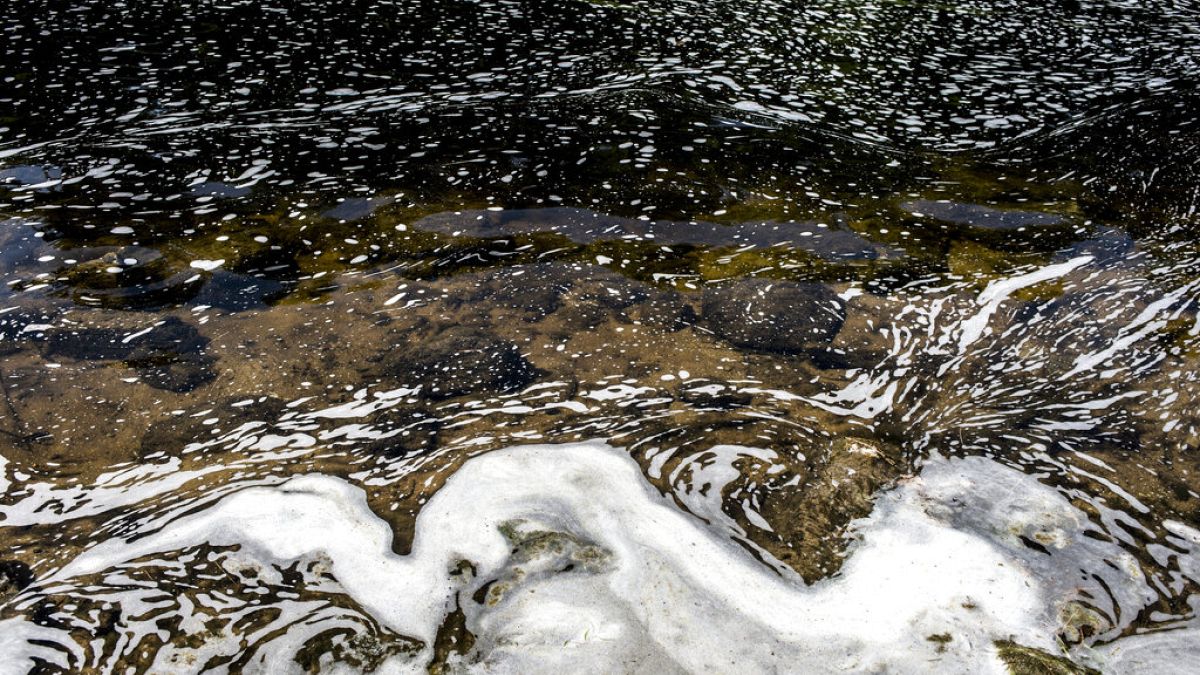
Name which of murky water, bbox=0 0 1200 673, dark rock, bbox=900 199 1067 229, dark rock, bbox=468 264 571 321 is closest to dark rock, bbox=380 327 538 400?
murky water, bbox=0 0 1200 673

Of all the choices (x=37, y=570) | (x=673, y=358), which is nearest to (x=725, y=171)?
(x=673, y=358)

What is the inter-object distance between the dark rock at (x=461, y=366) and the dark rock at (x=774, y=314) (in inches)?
31.7

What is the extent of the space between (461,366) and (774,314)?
128cm

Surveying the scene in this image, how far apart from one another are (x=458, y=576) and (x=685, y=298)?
160 centimetres

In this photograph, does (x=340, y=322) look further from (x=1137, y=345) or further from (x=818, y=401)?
(x=1137, y=345)

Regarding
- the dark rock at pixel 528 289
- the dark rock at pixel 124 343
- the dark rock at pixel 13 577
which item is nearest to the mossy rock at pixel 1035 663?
the dark rock at pixel 528 289

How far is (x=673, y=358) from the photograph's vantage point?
3.17m

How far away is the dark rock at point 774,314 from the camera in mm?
3275

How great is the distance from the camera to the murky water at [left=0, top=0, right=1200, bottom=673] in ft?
7.47

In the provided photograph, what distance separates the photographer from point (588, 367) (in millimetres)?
3115

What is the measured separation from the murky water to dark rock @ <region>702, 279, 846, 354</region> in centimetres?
1

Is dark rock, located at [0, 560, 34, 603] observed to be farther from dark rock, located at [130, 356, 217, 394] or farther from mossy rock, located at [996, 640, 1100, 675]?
mossy rock, located at [996, 640, 1100, 675]

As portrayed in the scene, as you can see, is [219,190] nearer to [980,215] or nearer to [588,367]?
[588,367]

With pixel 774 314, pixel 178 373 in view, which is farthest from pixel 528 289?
pixel 178 373
